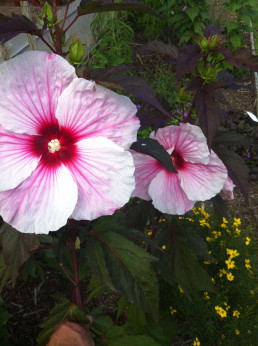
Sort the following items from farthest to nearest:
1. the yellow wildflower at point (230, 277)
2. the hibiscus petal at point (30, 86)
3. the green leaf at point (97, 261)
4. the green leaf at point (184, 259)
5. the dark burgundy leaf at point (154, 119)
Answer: the yellow wildflower at point (230, 277), the green leaf at point (184, 259), the dark burgundy leaf at point (154, 119), the green leaf at point (97, 261), the hibiscus petal at point (30, 86)

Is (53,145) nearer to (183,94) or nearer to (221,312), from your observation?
(183,94)

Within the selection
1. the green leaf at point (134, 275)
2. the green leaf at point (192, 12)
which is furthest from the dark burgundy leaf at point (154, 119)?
the green leaf at point (192, 12)

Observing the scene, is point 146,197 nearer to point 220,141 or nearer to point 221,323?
point 220,141

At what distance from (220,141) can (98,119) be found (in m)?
0.58

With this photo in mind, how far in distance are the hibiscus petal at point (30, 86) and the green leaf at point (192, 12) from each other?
348 cm

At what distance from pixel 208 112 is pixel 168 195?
253 millimetres

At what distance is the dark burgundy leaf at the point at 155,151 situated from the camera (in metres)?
0.76

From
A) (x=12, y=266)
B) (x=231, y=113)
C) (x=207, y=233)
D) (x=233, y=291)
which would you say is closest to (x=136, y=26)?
(x=231, y=113)

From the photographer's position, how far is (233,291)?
1.75 meters

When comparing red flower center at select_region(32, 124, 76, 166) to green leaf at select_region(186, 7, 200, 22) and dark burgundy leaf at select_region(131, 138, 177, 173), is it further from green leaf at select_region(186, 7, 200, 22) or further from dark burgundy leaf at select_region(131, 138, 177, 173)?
green leaf at select_region(186, 7, 200, 22)

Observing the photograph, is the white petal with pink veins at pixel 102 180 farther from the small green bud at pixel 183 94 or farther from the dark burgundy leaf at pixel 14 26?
the small green bud at pixel 183 94

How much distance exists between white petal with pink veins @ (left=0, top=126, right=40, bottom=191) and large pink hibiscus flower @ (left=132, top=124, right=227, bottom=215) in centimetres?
34

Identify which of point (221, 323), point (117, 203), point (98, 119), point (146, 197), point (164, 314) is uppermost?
point (98, 119)

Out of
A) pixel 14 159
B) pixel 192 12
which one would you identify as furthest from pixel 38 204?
pixel 192 12
